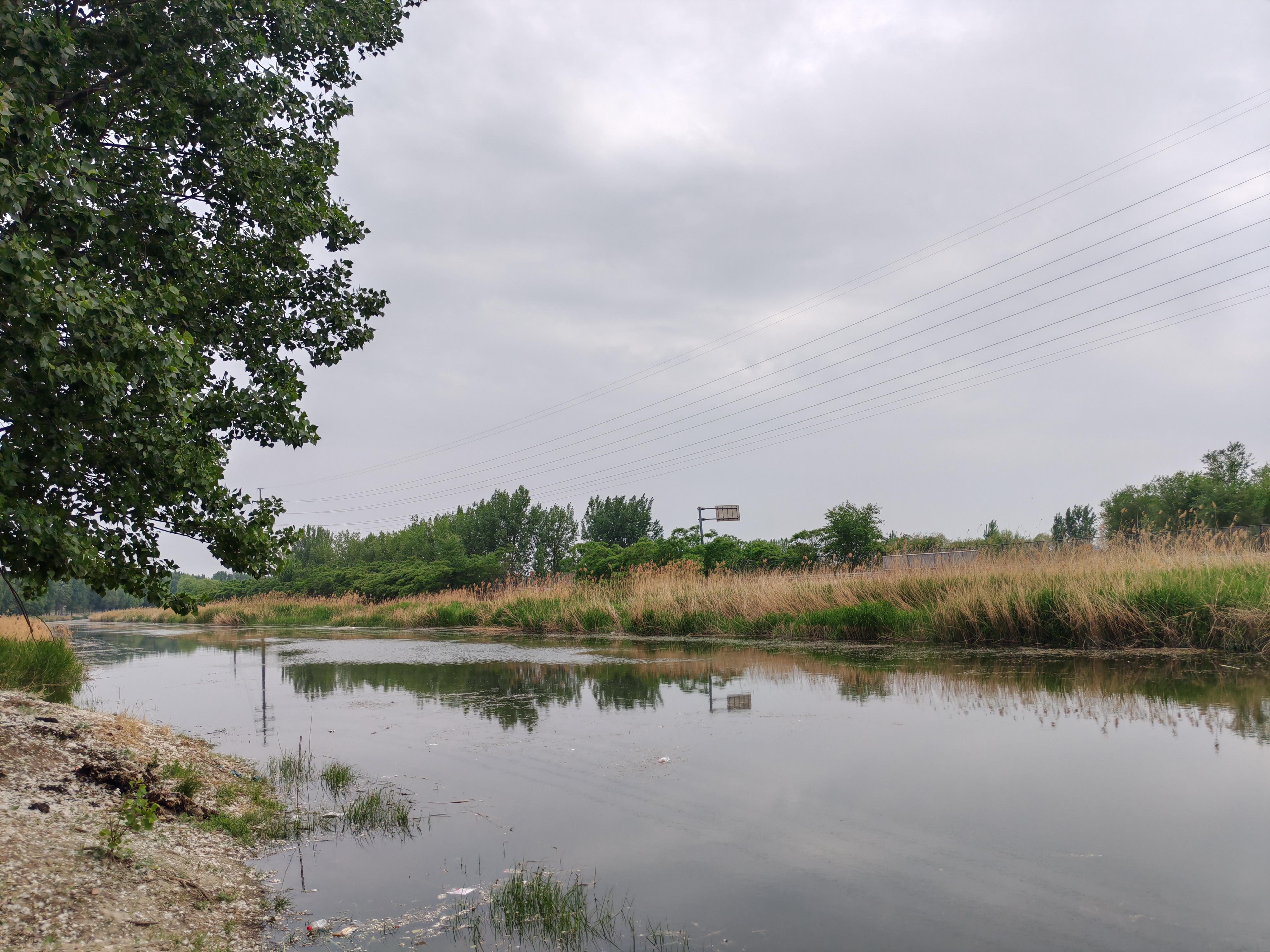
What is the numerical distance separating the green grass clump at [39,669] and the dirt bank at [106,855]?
9.56 ft

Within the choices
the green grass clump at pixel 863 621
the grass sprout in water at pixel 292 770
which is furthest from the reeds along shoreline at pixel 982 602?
the grass sprout in water at pixel 292 770

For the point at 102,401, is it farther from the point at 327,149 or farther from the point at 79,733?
the point at 327,149

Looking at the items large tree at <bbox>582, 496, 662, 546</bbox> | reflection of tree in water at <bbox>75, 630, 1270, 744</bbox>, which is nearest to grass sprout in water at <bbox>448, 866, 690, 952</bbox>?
reflection of tree in water at <bbox>75, 630, 1270, 744</bbox>

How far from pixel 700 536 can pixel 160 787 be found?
42494mm

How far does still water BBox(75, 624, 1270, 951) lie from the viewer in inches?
129

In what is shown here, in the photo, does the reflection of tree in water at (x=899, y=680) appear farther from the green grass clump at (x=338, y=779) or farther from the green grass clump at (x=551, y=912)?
the green grass clump at (x=551, y=912)

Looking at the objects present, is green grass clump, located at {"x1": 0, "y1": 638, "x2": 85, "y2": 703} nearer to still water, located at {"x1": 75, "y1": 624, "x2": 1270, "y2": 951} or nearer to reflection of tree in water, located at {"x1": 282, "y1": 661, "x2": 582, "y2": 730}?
still water, located at {"x1": 75, "y1": 624, "x2": 1270, "y2": 951}

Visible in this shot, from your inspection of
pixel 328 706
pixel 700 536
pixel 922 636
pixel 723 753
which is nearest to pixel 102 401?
pixel 723 753

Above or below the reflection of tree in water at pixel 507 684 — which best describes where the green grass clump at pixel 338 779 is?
above

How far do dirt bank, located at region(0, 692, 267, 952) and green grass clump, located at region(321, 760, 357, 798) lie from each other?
0.59 m

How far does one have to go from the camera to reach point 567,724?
7691 millimetres

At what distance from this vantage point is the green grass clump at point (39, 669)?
8.41 m

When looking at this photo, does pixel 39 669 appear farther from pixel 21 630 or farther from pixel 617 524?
pixel 617 524

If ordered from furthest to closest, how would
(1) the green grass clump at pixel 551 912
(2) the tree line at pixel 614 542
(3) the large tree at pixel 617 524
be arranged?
(3) the large tree at pixel 617 524 < (2) the tree line at pixel 614 542 < (1) the green grass clump at pixel 551 912
